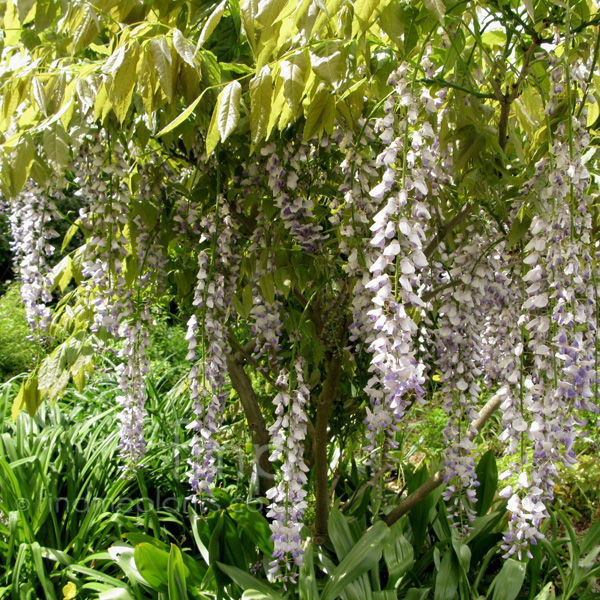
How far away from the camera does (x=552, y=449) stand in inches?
54.6

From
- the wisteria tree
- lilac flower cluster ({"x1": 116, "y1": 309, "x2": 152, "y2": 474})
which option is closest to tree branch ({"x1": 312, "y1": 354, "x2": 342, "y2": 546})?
the wisteria tree

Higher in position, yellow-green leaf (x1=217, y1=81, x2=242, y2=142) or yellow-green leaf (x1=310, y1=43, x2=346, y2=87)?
yellow-green leaf (x1=310, y1=43, x2=346, y2=87)

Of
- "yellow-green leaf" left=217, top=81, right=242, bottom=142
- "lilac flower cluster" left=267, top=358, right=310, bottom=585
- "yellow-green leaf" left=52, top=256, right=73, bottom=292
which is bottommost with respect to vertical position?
"lilac flower cluster" left=267, top=358, right=310, bottom=585

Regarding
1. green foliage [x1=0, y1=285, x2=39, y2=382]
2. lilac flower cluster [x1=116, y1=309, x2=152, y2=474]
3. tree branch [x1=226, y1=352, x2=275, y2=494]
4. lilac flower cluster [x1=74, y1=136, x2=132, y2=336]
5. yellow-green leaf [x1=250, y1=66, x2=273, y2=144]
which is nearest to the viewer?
yellow-green leaf [x1=250, y1=66, x2=273, y2=144]

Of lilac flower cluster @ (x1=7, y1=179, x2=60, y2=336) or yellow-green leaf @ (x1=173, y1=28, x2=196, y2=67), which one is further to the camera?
lilac flower cluster @ (x1=7, y1=179, x2=60, y2=336)

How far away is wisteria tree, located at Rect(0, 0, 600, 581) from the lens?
1.25 meters

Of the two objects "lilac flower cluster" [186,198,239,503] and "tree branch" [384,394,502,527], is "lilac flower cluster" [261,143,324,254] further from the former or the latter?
"tree branch" [384,394,502,527]

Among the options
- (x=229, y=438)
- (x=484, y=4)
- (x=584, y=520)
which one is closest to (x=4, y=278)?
(x=229, y=438)

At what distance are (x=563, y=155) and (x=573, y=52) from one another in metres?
0.33

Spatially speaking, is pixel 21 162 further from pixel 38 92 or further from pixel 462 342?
pixel 462 342

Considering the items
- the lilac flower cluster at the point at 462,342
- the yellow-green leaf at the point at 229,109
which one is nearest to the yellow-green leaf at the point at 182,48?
the yellow-green leaf at the point at 229,109

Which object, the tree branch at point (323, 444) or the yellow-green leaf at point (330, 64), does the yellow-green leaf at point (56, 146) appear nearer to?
the yellow-green leaf at point (330, 64)

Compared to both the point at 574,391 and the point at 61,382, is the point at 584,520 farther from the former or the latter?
the point at 61,382

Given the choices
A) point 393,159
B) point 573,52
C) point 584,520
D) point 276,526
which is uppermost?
point 573,52
